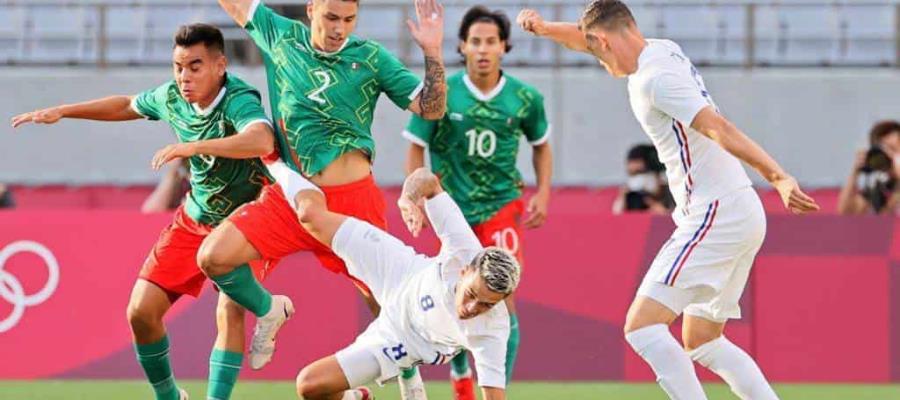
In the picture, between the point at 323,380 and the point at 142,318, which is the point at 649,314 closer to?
the point at 323,380

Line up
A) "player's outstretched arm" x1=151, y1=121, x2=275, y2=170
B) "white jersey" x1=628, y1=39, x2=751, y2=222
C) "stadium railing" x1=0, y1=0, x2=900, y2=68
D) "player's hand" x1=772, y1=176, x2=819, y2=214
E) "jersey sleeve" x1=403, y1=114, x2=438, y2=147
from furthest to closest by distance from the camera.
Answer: "stadium railing" x1=0, y1=0, x2=900, y2=68, "jersey sleeve" x1=403, y1=114, x2=438, y2=147, "player's outstretched arm" x1=151, y1=121, x2=275, y2=170, "white jersey" x1=628, y1=39, x2=751, y2=222, "player's hand" x1=772, y1=176, x2=819, y2=214

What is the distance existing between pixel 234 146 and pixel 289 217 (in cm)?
56

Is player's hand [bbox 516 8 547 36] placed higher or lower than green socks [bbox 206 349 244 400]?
higher

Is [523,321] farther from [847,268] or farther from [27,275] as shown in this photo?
[27,275]

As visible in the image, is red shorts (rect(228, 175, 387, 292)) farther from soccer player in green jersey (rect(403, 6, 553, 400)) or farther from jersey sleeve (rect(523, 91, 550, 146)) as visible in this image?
jersey sleeve (rect(523, 91, 550, 146))

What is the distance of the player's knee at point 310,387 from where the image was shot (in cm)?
753

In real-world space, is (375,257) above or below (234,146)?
below

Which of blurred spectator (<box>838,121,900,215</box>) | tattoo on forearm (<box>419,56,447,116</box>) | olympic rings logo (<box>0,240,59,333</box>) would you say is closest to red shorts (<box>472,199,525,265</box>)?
tattoo on forearm (<box>419,56,447,116</box>)

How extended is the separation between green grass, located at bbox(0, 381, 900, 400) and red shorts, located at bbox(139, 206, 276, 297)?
203 cm

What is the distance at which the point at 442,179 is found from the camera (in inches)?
409

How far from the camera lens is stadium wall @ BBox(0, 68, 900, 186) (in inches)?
684

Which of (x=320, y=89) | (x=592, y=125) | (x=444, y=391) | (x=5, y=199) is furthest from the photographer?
(x=592, y=125)

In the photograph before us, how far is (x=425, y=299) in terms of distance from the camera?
24.8 ft

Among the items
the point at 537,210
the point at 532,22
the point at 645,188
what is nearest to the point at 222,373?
the point at 532,22
